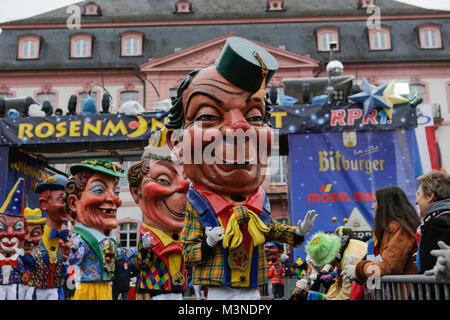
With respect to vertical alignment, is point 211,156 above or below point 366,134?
below

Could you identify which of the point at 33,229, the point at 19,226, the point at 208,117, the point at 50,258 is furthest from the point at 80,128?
the point at 208,117

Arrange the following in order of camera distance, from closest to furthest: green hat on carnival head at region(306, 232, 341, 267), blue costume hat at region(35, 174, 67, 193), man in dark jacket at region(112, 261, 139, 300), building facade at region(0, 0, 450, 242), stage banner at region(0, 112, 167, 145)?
green hat on carnival head at region(306, 232, 341, 267)
blue costume hat at region(35, 174, 67, 193)
man in dark jacket at region(112, 261, 139, 300)
stage banner at region(0, 112, 167, 145)
building facade at region(0, 0, 450, 242)

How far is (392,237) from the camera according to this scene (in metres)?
3.40

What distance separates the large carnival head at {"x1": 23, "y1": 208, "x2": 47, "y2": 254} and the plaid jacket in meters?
4.24

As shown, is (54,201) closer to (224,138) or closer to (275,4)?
(224,138)

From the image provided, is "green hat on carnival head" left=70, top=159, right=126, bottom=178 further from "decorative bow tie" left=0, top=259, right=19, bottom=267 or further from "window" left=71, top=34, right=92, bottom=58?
"window" left=71, top=34, right=92, bottom=58

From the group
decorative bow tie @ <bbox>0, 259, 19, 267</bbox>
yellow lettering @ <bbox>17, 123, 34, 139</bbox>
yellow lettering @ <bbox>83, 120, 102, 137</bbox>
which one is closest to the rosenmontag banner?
yellow lettering @ <bbox>83, 120, 102, 137</bbox>

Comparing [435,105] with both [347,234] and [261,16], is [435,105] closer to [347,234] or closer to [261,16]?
[261,16]

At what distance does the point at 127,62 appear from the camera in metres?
19.9

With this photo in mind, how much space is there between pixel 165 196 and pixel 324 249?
5.53 feet

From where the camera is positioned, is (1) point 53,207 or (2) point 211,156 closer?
(2) point 211,156

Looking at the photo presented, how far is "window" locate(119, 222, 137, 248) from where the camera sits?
18672 millimetres

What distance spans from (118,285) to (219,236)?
386 centimetres
